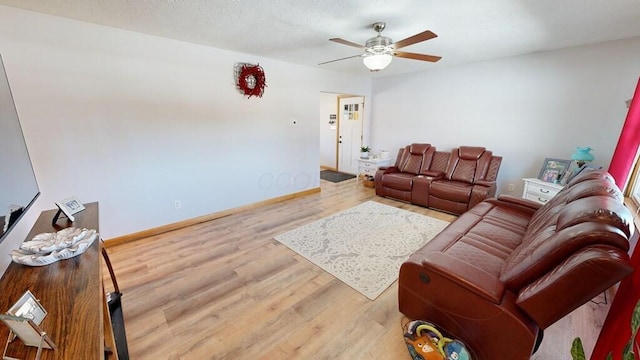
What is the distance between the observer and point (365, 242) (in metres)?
2.94

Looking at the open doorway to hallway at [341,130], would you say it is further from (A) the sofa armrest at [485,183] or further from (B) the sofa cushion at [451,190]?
(A) the sofa armrest at [485,183]

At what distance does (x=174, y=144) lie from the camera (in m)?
3.15

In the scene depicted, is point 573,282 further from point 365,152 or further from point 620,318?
point 365,152

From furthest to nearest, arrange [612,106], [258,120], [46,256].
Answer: [258,120] → [612,106] → [46,256]

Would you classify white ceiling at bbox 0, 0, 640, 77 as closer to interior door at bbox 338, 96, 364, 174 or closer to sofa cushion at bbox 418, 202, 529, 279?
sofa cushion at bbox 418, 202, 529, 279

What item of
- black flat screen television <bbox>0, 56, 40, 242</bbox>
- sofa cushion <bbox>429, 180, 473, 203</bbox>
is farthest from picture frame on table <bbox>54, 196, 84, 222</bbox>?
sofa cushion <bbox>429, 180, 473, 203</bbox>

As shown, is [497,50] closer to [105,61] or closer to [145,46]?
[145,46]

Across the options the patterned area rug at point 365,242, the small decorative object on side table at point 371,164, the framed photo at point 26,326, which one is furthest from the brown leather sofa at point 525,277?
the small decorative object on side table at point 371,164

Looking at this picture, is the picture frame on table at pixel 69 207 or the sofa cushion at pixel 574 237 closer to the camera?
the sofa cushion at pixel 574 237

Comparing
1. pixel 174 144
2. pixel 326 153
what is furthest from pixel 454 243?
pixel 326 153

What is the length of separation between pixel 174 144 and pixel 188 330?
2.29m

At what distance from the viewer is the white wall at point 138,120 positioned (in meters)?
2.30

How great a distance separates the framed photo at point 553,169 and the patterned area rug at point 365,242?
1464 mm

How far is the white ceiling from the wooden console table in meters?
2.08
